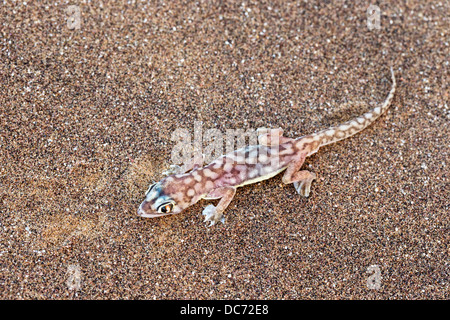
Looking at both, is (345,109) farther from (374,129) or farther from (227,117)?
(227,117)

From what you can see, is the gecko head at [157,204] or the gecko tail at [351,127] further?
the gecko tail at [351,127]

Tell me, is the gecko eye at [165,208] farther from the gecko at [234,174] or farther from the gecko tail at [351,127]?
the gecko tail at [351,127]

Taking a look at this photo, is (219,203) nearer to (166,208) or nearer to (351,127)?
(166,208)

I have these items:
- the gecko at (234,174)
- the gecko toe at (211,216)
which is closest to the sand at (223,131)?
the gecko toe at (211,216)

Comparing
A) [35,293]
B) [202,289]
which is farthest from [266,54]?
[35,293]

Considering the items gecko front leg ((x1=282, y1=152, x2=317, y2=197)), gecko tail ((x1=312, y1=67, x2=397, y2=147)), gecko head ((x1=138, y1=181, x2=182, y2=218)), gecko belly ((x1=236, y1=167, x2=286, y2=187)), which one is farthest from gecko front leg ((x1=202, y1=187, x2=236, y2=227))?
gecko tail ((x1=312, y1=67, x2=397, y2=147))

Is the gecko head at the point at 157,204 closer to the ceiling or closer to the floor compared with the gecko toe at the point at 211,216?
closer to the ceiling
